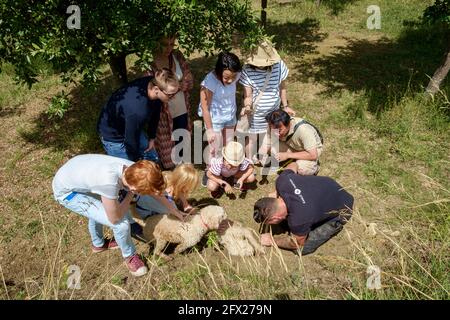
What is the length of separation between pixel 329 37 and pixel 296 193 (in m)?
8.32

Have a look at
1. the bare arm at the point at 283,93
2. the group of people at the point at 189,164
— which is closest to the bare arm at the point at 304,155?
the group of people at the point at 189,164

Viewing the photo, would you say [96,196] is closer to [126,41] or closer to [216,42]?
[126,41]

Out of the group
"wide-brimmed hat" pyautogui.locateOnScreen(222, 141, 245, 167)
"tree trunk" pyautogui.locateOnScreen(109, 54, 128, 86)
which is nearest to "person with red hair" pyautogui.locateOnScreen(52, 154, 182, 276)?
Result: "wide-brimmed hat" pyautogui.locateOnScreen(222, 141, 245, 167)

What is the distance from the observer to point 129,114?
405cm

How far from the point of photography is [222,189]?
5742mm

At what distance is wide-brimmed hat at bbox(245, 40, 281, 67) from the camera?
5262 mm

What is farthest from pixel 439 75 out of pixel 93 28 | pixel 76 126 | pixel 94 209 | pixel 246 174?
pixel 76 126

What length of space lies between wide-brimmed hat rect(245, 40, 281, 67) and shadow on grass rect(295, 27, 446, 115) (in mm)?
2856

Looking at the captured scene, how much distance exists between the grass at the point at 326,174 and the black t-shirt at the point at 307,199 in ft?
1.26

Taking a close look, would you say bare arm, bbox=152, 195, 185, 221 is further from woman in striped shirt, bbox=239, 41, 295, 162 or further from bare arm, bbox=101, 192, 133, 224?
woman in striped shirt, bbox=239, 41, 295, 162

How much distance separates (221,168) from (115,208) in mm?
1933

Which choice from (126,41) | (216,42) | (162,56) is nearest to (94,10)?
(126,41)

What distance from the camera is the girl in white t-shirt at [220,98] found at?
15.8 feet

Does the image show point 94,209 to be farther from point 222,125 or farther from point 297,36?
point 297,36
